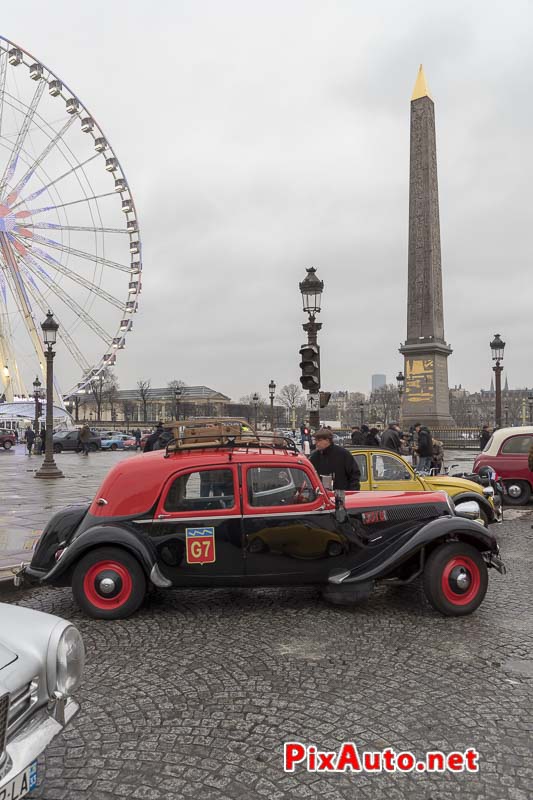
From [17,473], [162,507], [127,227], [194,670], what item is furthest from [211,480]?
[127,227]

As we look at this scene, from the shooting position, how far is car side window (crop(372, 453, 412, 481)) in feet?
29.6

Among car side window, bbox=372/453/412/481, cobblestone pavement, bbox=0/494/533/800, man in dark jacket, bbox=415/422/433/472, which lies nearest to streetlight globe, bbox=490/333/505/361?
man in dark jacket, bbox=415/422/433/472

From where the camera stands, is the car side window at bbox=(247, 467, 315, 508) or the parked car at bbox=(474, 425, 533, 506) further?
the parked car at bbox=(474, 425, 533, 506)

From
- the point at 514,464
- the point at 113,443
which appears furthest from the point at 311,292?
the point at 113,443

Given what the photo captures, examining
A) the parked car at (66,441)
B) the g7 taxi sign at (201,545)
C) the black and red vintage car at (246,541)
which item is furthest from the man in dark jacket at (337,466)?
the parked car at (66,441)

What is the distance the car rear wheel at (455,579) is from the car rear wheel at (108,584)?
250 centimetres

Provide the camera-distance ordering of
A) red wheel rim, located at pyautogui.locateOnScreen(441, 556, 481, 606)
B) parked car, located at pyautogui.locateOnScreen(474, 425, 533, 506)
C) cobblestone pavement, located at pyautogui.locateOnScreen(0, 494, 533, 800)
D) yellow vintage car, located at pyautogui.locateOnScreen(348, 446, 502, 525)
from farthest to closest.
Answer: parked car, located at pyautogui.locateOnScreen(474, 425, 533, 506) < yellow vintage car, located at pyautogui.locateOnScreen(348, 446, 502, 525) < red wheel rim, located at pyautogui.locateOnScreen(441, 556, 481, 606) < cobblestone pavement, located at pyautogui.locateOnScreen(0, 494, 533, 800)

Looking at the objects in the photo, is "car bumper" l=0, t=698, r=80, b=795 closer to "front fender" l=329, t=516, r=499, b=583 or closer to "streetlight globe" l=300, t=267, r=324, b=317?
"front fender" l=329, t=516, r=499, b=583

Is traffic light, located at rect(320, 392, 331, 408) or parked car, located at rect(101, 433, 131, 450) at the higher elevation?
traffic light, located at rect(320, 392, 331, 408)

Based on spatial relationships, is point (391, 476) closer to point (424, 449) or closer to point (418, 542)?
point (418, 542)

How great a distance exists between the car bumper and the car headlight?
8 centimetres

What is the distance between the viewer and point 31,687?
8.80 feet

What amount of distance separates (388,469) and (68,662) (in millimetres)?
6677

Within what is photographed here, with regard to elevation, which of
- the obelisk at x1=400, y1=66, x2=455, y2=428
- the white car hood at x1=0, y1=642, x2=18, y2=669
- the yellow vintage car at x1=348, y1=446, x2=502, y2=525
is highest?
the obelisk at x1=400, y1=66, x2=455, y2=428
